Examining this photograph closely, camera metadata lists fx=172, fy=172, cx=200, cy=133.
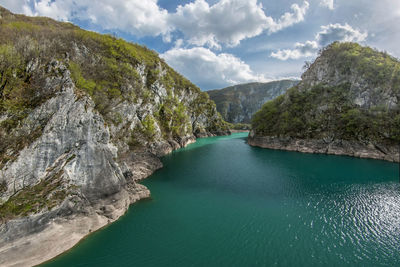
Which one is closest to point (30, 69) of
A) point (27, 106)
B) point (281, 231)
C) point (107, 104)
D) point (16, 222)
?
point (27, 106)

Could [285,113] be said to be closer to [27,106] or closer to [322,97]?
[322,97]

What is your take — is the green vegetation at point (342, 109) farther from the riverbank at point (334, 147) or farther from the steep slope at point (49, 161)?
the steep slope at point (49, 161)

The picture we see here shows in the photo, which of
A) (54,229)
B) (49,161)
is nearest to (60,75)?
(49,161)

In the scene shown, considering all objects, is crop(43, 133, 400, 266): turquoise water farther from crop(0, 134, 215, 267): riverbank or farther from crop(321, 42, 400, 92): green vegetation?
crop(321, 42, 400, 92): green vegetation

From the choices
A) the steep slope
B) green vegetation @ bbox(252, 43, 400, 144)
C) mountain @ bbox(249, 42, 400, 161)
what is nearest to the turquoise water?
the steep slope

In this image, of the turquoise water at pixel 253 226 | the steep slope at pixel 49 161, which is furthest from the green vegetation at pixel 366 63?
the steep slope at pixel 49 161
